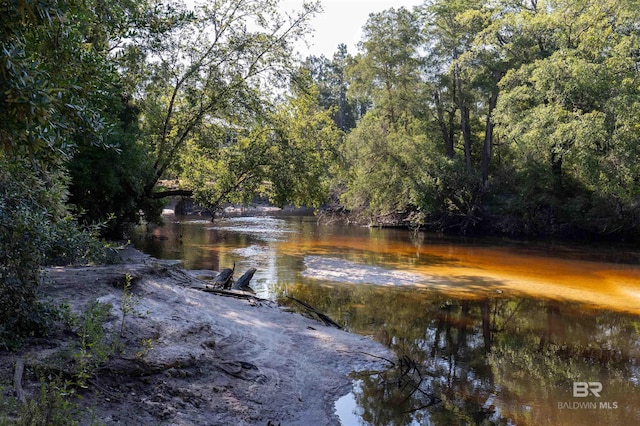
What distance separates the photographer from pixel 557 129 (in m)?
20.8

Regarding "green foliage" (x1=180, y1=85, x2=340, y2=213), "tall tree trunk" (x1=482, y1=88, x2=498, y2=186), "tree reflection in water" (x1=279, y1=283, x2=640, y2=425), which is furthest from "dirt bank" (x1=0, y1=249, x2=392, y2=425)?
"tall tree trunk" (x1=482, y1=88, x2=498, y2=186)

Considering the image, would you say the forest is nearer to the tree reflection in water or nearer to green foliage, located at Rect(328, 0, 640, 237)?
green foliage, located at Rect(328, 0, 640, 237)

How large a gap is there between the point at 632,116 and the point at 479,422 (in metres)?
18.4

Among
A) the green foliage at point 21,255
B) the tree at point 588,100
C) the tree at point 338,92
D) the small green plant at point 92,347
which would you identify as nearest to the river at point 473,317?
the small green plant at point 92,347

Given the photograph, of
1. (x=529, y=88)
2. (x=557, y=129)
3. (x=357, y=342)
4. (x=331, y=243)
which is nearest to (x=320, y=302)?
(x=357, y=342)

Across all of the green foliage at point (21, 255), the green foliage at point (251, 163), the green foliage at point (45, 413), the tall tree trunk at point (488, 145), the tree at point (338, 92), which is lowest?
the green foliage at point (45, 413)

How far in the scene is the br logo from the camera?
677 centimetres

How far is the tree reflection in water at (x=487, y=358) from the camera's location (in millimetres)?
6105

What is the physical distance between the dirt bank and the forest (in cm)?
69

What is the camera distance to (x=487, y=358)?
816 cm

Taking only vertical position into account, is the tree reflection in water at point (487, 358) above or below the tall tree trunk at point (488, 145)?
below

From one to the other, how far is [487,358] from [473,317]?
9.14 ft

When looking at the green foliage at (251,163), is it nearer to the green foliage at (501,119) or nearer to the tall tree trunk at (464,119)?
the green foliage at (501,119)

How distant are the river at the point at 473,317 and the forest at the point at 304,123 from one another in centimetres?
337
